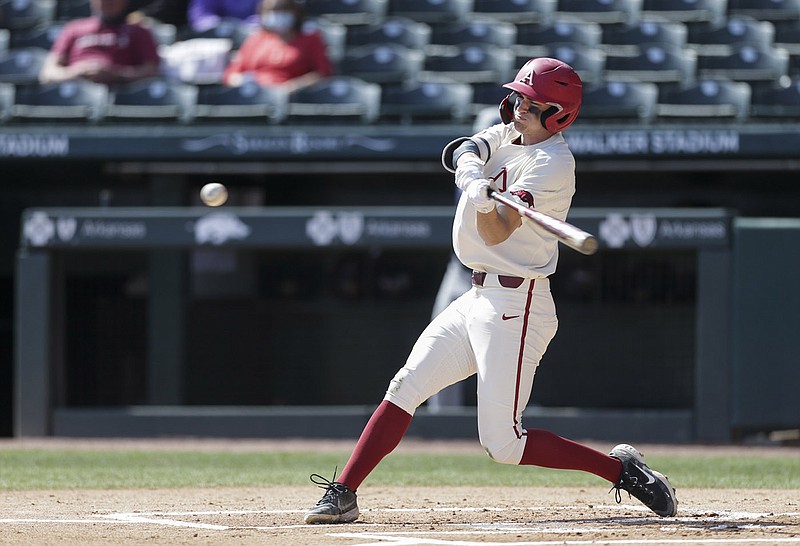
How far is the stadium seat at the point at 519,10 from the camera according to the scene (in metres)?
11.6

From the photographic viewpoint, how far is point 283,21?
10.3m

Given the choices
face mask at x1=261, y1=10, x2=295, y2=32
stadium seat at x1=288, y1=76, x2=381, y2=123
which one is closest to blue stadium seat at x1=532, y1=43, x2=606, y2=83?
stadium seat at x1=288, y1=76, x2=381, y2=123

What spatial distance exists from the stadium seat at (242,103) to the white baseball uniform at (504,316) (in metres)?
5.51

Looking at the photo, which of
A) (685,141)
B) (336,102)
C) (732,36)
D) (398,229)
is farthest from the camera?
(732,36)

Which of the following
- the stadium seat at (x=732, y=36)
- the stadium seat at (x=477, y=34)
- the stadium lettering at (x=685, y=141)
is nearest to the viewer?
the stadium lettering at (x=685, y=141)

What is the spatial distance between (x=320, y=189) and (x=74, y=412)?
8.60 feet

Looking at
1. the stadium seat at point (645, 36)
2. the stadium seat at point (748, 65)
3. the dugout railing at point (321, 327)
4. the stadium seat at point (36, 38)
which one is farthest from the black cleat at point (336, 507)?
the stadium seat at point (36, 38)

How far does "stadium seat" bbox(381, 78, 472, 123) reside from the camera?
9750 mm

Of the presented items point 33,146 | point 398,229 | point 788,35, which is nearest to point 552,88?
point 398,229

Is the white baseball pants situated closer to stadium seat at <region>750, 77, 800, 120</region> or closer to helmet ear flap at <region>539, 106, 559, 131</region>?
helmet ear flap at <region>539, 106, 559, 131</region>

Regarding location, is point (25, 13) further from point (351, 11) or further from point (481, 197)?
point (481, 197)

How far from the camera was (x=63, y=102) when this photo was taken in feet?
33.8

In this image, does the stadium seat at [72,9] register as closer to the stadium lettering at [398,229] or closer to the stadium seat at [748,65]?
the stadium lettering at [398,229]

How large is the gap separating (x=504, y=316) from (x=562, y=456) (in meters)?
0.55
